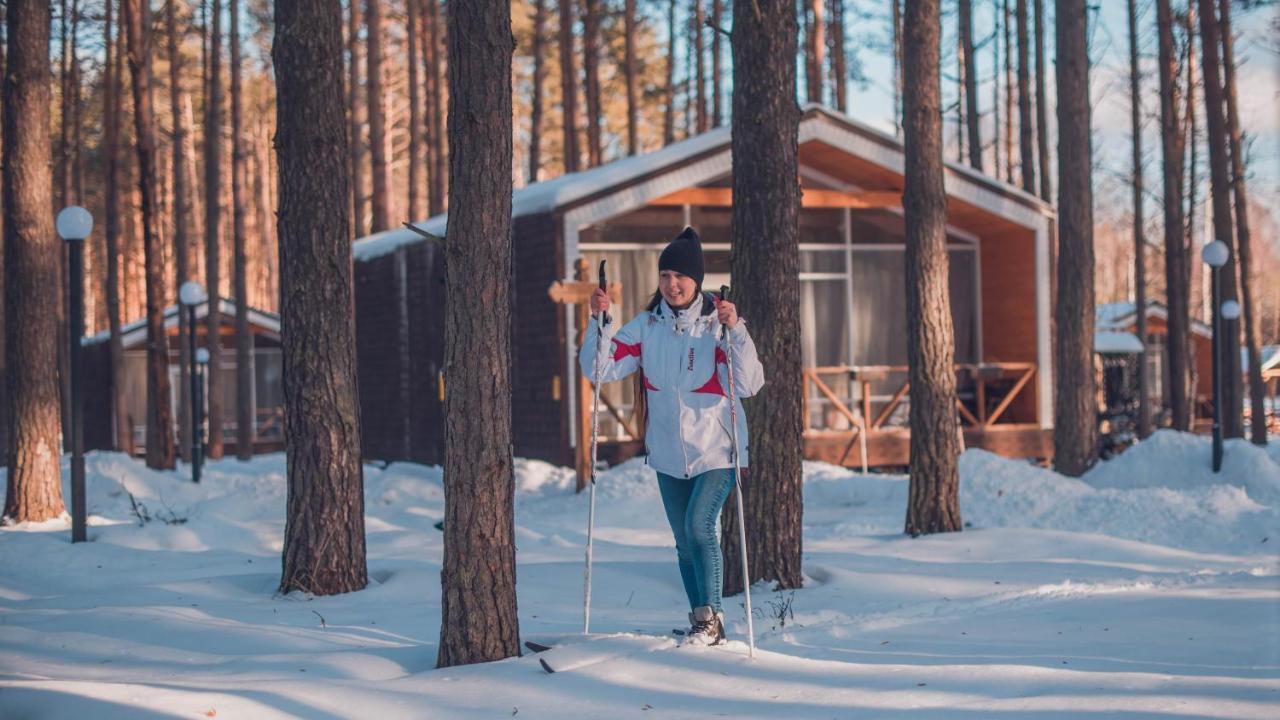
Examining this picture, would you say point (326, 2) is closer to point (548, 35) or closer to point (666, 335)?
point (666, 335)

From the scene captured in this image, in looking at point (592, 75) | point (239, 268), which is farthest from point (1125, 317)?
point (239, 268)

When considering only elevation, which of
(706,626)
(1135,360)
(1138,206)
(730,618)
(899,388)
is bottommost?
(730,618)

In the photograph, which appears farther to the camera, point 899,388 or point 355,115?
point 355,115

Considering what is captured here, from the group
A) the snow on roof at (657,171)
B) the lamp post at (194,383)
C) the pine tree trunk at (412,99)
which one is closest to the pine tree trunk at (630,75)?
Result: the pine tree trunk at (412,99)

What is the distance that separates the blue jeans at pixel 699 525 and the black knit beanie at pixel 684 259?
81 cm

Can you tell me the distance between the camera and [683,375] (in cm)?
530

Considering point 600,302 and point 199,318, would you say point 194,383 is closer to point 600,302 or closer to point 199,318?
point 600,302

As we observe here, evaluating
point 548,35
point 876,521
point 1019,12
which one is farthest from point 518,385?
point 548,35

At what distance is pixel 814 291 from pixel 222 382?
16.8 metres

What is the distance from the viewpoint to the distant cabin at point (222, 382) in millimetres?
29484

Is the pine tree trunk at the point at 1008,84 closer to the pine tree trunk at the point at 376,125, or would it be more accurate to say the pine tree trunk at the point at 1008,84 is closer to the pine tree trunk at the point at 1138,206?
the pine tree trunk at the point at 1138,206

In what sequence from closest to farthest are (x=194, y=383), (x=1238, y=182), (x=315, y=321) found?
(x=315, y=321), (x=194, y=383), (x=1238, y=182)

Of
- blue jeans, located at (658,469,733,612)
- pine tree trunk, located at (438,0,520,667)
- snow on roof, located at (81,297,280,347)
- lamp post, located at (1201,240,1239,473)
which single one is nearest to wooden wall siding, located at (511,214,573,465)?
lamp post, located at (1201,240,1239,473)

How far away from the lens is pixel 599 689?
4.61 meters
